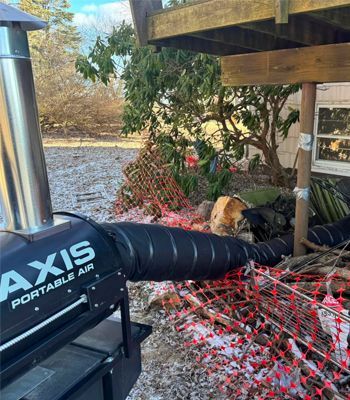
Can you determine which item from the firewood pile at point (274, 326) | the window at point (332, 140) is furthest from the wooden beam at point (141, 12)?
the window at point (332, 140)

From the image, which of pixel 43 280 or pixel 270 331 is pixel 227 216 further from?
pixel 43 280

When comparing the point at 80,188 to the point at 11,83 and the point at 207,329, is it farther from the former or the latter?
the point at 11,83

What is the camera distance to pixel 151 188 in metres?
5.45

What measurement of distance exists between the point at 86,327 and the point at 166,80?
14.0ft

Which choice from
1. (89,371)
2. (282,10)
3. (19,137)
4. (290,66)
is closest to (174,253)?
(89,371)

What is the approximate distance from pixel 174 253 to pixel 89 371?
0.75 meters

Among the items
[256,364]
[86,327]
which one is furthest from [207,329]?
[86,327]

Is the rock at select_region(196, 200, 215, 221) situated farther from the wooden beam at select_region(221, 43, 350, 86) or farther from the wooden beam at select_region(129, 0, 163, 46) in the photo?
the wooden beam at select_region(129, 0, 163, 46)

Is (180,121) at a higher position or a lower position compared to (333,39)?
lower

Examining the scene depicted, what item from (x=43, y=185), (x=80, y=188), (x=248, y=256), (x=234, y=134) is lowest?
(x=80, y=188)

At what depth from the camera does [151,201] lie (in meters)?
5.40

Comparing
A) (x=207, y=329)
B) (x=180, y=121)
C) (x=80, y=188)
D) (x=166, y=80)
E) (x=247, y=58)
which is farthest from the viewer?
(x=80, y=188)

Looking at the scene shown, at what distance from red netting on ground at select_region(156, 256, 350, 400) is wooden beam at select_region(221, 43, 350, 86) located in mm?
1359

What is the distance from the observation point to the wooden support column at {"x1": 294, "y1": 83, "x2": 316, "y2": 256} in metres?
2.97
